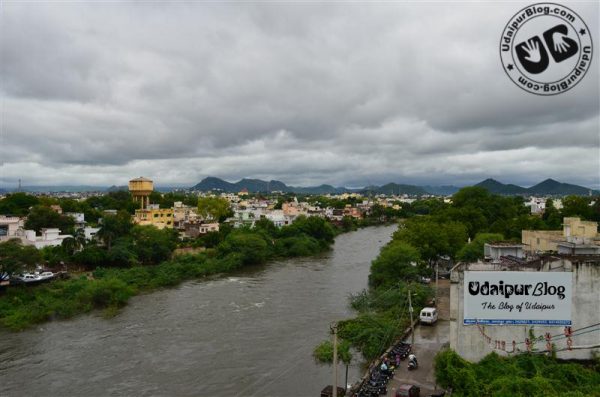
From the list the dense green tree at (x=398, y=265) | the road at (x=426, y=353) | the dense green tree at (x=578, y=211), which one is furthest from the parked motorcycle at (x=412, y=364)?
the dense green tree at (x=578, y=211)

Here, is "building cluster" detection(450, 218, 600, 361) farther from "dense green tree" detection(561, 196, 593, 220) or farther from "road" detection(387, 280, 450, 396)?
"dense green tree" detection(561, 196, 593, 220)

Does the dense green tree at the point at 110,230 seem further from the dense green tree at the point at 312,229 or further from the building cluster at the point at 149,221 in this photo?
the dense green tree at the point at 312,229

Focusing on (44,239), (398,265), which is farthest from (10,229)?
(398,265)

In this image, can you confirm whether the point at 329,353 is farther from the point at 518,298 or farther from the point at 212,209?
the point at 212,209

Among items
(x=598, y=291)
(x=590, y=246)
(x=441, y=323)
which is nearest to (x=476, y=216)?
(x=441, y=323)

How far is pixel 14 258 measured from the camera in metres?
27.5

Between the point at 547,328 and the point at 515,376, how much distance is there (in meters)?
2.40

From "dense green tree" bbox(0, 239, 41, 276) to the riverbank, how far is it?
1.20 meters

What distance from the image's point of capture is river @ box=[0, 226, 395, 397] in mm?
16234

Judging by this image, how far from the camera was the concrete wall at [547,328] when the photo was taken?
516 inches

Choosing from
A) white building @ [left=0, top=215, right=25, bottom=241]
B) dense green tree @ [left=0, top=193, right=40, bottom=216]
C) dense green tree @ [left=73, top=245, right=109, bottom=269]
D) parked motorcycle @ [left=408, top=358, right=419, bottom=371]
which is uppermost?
dense green tree @ [left=0, top=193, right=40, bottom=216]

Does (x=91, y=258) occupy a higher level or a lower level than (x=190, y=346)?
higher

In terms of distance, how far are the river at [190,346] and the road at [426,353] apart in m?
2.20

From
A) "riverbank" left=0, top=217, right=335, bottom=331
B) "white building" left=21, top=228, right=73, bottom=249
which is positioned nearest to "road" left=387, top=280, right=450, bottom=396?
"riverbank" left=0, top=217, right=335, bottom=331
